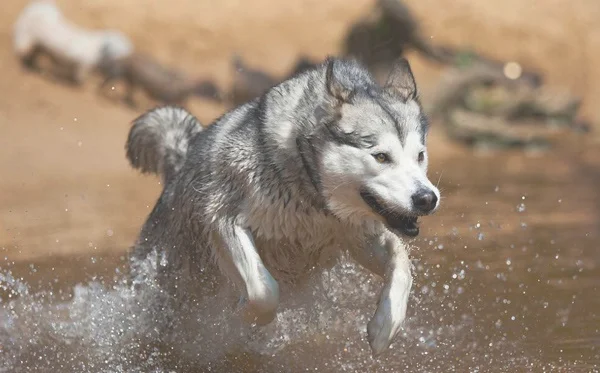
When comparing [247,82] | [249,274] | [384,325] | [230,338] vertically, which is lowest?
[247,82]

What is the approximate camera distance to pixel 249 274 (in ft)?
16.7

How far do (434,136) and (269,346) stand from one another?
7502 mm

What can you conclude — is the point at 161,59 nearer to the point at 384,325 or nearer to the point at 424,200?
the point at 384,325

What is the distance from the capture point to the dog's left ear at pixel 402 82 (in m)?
5.05

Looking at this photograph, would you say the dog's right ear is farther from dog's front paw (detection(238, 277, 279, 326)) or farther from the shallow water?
the shallow water

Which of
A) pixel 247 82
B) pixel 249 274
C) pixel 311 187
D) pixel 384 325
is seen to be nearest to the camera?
pixel 384 325

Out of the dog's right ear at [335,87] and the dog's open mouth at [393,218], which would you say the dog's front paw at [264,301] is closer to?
the dog's open mouth at [393,218]

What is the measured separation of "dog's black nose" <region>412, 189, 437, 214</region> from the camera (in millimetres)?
4422

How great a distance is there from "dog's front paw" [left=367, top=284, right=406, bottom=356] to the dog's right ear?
3.22 feet

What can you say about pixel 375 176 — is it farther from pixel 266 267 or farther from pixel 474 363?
pixel 474 363

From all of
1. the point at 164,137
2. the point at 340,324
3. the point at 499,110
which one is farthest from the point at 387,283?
the point at 499,110

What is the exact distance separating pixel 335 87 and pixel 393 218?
26.9 inches

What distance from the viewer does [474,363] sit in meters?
5.68

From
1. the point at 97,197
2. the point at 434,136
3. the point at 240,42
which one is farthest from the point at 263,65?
the point at 97,197
